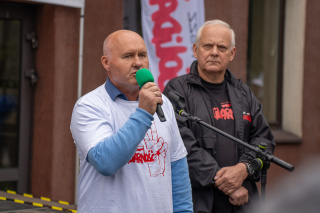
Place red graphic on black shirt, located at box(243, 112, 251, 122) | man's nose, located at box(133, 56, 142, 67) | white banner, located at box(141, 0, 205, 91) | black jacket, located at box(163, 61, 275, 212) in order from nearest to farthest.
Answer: man's nose, located at box(133, 56, 142, 67) < black jacket, located at box(163, 61, 275, 212) < red graphic on black shirt, located at box(243, 112, 251, 122) < white banner, located at box(141, 0, 205, 91)

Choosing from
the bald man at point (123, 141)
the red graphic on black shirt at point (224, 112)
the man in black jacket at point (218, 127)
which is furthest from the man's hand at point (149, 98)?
the red graphic on black shirt at point (224, 112)

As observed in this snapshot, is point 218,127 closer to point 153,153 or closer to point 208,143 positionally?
point 208,143

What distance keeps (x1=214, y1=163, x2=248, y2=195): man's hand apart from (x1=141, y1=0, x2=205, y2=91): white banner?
2763mm

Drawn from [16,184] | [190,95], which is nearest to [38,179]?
[16,184]

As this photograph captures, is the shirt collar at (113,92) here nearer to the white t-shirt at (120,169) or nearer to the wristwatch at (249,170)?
the white t-shirt at (120,169)

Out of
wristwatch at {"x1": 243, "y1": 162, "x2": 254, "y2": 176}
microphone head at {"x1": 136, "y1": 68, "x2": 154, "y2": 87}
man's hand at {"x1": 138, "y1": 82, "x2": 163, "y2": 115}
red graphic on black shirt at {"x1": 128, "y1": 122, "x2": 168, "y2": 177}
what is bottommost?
wristwatch at {"x1": 243, "y1": 162, "x2": 254, "y2": 176}

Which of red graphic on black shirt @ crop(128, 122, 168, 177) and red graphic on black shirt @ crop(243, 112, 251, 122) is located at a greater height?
red graphic on black shirt @ crop(243, 112, 251, 122)

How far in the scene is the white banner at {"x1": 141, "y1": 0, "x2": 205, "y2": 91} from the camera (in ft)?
20.1

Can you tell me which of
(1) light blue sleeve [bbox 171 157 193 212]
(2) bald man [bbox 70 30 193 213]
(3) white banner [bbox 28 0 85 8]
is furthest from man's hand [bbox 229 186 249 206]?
(3) white banner [bbox 28 0 85 8]

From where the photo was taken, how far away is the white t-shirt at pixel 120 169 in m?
2.32

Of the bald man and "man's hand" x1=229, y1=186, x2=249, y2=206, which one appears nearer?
the bald man

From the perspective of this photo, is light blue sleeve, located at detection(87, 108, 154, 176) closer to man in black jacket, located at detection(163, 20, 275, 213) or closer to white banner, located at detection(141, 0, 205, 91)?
man in black jacket, located at detection(163, 20, 275, 213)

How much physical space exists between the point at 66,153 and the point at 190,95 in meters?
2.73

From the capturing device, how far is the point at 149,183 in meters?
2.37
